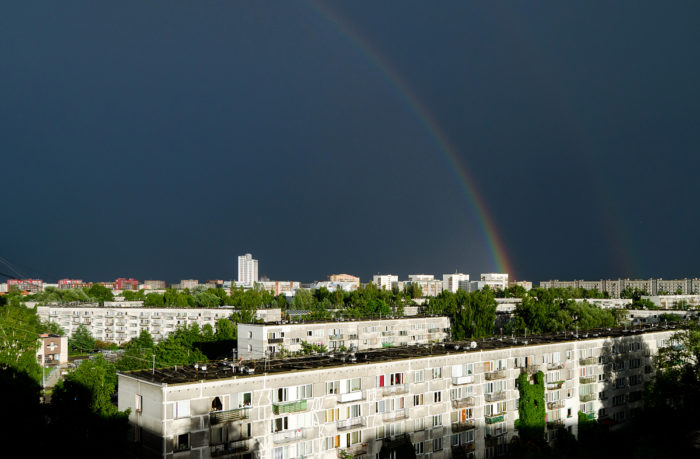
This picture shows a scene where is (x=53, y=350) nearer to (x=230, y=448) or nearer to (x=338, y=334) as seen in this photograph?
(x=338, y=334)

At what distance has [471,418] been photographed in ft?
95.9

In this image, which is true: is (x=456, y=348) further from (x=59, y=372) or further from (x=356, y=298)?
(x=356, y=298)

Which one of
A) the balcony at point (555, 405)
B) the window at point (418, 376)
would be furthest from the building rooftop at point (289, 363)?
the balcony at point (555, 405)

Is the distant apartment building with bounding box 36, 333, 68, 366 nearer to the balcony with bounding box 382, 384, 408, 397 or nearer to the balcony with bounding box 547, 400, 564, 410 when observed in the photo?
the balcony with bounding box 382, 384, 408, 397

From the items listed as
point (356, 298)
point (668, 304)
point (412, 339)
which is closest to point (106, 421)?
point (412, 339)

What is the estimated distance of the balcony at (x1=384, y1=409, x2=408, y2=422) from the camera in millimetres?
26094

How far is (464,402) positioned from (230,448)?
12.8 m

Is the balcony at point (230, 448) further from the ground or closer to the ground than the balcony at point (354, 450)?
further from the ground

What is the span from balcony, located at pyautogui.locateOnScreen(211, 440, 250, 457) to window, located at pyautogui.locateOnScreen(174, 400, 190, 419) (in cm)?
174

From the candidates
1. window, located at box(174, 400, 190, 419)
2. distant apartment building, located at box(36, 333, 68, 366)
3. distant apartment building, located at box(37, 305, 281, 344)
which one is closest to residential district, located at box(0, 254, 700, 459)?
window, located at box(174, 400, 190, 419)

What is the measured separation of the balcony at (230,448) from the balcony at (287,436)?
1325 millimetres

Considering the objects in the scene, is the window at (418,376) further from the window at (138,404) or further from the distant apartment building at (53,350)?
the distant apartment building at (53,350)

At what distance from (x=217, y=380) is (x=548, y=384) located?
1985 cm

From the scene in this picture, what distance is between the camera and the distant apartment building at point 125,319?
255ft
